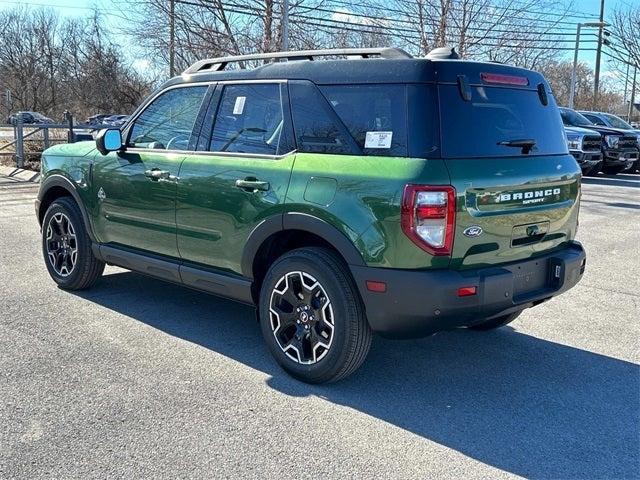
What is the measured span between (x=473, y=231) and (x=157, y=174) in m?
2.43

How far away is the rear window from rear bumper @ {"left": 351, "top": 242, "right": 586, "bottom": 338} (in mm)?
677

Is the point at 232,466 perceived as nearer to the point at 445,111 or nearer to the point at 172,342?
the point at 172,342

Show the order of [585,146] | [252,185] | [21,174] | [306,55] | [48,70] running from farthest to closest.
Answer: [48,70] < [585,146] < [21,174] < [306,55] < [252,185]

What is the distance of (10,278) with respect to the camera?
6145mm

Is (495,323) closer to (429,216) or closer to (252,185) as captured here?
(429,216)

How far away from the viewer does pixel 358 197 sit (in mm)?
3529

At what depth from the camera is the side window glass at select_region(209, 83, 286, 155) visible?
4.14 m

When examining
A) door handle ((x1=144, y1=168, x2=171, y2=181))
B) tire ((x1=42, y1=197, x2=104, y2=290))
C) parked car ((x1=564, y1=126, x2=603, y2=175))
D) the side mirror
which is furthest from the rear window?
parked car ((x1=564, y1=126, x2=603, y2=175))

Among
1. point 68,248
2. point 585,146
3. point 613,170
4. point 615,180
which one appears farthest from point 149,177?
point 613,170

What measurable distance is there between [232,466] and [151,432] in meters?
0.54

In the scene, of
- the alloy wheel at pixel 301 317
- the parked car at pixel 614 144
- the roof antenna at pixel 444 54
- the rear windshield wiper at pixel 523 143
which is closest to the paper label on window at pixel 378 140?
the roof antenna at pixel 444 54

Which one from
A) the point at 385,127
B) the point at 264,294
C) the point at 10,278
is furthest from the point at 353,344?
the point at 10,278

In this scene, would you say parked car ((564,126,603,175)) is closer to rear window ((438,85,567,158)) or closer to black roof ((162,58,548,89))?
rear window ((438,85,567,158))

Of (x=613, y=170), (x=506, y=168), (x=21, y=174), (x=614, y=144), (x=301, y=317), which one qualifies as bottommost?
(x=301, y=317)
